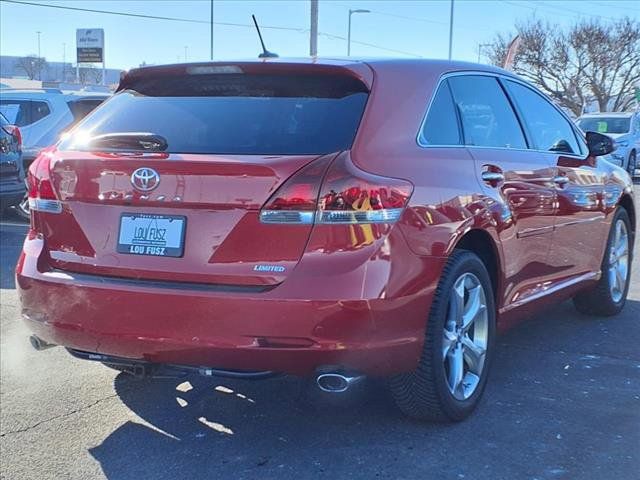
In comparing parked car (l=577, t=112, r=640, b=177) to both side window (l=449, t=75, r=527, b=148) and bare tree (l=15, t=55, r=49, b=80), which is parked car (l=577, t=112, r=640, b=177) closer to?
side window (l=449, t=75, r=527, b=148)

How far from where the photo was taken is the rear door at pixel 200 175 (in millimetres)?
3129

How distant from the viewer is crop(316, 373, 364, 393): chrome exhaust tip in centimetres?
319

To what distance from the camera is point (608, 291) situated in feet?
18.8

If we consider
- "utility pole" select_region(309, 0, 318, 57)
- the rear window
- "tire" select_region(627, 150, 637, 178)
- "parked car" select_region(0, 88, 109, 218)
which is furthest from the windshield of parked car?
the rear window

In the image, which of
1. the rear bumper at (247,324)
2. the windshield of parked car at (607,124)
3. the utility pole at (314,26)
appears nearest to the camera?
the rear bumper at (247,324)

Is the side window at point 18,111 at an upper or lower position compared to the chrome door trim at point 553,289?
upper

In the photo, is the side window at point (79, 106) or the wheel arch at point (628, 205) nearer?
the wheel arch at point (628, 205)

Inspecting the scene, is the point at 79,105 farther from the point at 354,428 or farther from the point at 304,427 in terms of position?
the point at 354,428

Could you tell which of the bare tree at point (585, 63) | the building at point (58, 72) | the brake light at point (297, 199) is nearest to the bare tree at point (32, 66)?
the building at point (58, 72)

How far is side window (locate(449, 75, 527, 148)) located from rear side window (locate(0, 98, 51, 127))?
31.2 ft

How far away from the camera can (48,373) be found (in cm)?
468

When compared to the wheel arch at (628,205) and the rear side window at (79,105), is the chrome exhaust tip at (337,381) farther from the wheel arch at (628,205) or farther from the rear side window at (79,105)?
the rear side window at (79,105)

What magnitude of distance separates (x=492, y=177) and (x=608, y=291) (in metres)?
2.24

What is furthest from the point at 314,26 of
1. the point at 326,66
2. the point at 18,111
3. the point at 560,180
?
the point at 326,66
